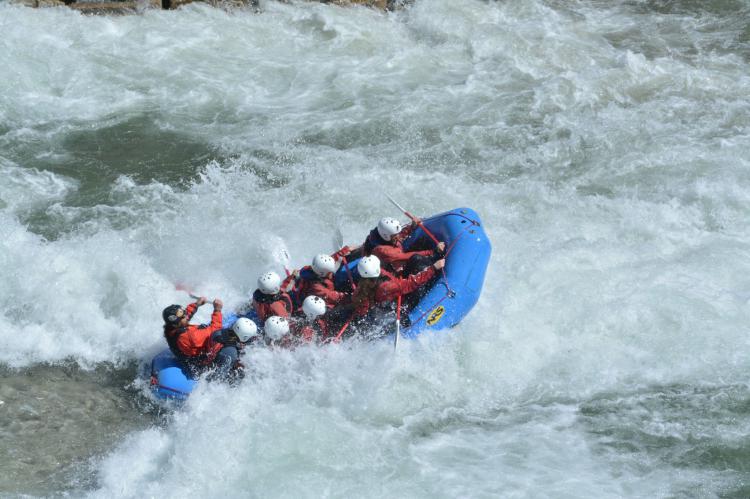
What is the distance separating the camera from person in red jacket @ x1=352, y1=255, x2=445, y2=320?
26.4 ft

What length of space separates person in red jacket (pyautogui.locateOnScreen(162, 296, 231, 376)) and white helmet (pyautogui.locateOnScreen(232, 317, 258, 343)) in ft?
0.68

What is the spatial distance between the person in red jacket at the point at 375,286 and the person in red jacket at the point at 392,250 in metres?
0.31

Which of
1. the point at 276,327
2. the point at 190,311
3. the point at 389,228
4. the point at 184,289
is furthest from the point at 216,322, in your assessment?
the point at 389,228

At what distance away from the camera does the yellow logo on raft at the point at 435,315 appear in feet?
27.1

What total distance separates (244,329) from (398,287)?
5.04ft

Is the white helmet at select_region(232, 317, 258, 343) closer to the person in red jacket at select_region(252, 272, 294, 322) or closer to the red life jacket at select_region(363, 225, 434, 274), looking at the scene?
the person in red jacket at select_region(252, 272, 294, 322)

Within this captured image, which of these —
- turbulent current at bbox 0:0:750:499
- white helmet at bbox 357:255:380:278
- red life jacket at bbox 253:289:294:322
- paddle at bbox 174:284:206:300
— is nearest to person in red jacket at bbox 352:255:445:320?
white helmet at bbox 357:255:380:278

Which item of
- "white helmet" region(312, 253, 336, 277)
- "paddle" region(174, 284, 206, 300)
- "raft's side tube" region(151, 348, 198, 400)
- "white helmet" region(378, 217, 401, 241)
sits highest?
"white helmet" region(378, 217, 401, 241)

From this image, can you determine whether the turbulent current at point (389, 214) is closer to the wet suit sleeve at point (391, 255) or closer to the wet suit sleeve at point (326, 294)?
the wet suit sleeve at point (326, 294)

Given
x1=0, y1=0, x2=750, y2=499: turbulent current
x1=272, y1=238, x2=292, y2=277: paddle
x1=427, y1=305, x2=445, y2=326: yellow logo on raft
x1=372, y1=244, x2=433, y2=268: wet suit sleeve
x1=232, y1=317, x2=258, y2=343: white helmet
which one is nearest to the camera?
x1=0, y1=0, x2=750, y2=499: turbulent current

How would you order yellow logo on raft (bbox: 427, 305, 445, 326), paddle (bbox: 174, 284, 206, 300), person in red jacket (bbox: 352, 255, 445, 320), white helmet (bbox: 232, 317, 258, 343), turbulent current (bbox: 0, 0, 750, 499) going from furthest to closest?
1. paddle (bbox: 174, 284, 206, 300)
2. yellow logo on raft (bbox: 427, 305, 445, 326)
3. person in red jacket (bbox: 352, 255, 445, 320)
4. white helmet (bbox: 232, 317, 258, 343)
5. turbulent current (bbox: 0, 0, 750, 499)

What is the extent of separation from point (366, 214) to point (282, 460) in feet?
13.9

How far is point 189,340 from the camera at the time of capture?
7.74m

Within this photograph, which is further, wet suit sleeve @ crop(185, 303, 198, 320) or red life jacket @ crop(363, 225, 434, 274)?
red life jacket @ crop(363, 225, 434, 274)
